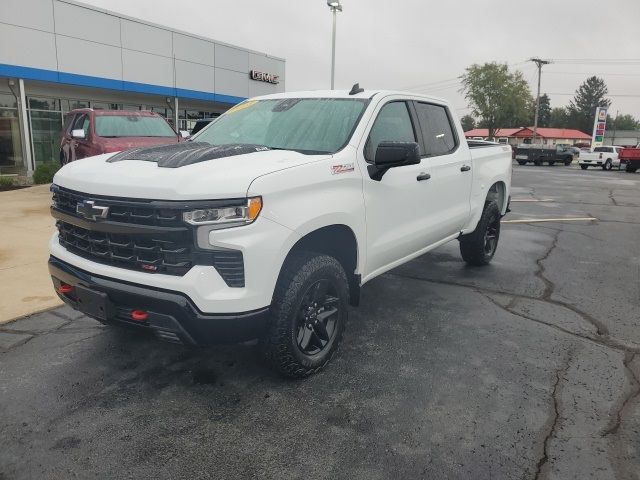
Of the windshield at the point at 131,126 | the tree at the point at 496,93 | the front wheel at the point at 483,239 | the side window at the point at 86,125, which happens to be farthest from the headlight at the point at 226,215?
the tree at the point at 496,93

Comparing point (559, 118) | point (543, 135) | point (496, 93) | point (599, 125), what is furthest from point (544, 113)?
point (599, 125)

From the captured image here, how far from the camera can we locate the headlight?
8.64 ft

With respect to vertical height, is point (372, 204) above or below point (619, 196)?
above

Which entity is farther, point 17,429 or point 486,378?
point 486,378

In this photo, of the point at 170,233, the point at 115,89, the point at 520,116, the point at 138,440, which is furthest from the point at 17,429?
the point at 520,116

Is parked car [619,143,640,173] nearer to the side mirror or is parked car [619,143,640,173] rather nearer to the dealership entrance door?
the dealership entrance door

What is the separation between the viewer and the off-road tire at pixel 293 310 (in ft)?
9.71

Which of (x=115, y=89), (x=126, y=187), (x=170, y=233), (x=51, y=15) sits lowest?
(x=170, y=233)

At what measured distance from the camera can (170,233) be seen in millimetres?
2660

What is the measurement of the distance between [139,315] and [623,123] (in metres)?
178

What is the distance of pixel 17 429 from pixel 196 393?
3.26ft

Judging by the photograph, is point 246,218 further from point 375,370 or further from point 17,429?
point 17,429

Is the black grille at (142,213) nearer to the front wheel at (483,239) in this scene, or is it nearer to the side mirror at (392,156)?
the side mirror at (392,156)

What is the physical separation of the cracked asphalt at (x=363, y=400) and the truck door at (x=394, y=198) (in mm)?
724
